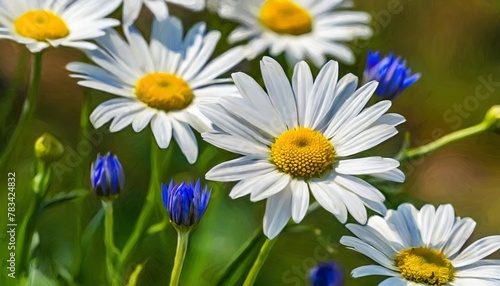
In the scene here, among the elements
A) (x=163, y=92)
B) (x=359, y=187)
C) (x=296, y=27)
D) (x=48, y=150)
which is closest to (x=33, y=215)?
(x=48, y=150)

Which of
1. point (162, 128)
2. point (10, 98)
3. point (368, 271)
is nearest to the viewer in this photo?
point (368, 271)

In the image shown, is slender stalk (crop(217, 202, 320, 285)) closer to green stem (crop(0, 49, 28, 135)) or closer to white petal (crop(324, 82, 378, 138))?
white petal (crop(324, 82, 378, 138))

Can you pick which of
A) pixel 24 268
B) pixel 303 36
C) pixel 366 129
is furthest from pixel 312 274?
pixel 303 36

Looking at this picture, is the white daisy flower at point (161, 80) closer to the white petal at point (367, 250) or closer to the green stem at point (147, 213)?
the green stem at point (147, 213)

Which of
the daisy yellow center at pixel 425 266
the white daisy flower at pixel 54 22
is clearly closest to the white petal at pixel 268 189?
the daisy yellow center at pixel 425 266

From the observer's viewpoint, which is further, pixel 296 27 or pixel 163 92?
pixel 296 27

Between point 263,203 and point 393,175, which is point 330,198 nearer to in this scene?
point 393,175
